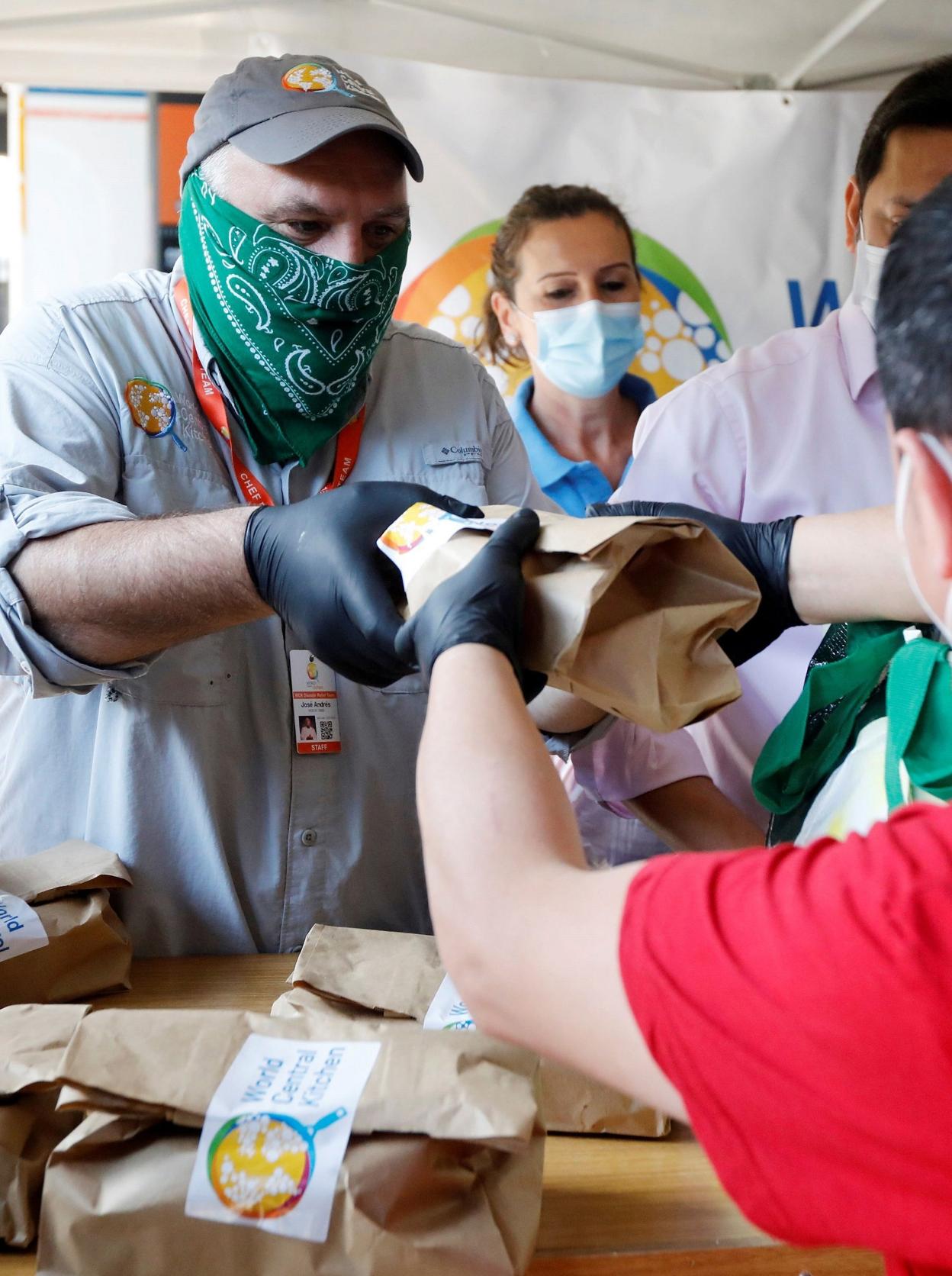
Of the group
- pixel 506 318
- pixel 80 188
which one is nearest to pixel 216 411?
pixel 80 188

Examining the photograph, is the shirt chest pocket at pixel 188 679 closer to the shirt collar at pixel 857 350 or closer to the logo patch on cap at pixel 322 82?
the logo patch on cap at pixel 322 82

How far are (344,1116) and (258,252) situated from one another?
3.98 ft

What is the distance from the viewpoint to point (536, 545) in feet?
3.20

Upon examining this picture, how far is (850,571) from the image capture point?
1165 millimetres

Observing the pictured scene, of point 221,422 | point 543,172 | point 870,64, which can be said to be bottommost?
point 221,422

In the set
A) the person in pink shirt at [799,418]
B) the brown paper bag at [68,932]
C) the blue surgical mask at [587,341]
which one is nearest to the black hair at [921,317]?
the person in pink shirt at [799,418]

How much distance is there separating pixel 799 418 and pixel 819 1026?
123 cm

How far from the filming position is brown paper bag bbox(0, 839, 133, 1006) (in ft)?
3.89

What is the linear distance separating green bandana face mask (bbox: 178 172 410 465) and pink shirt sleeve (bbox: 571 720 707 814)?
2.10ft

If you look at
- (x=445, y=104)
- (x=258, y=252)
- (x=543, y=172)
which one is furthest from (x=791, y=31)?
(x=258, y=252)

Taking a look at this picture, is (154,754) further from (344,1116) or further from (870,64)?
(870,64)

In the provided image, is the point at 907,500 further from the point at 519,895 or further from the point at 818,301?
the point at 818,301

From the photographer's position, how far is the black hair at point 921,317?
0.65m

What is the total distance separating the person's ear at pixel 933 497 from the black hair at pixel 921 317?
0.01 meters
